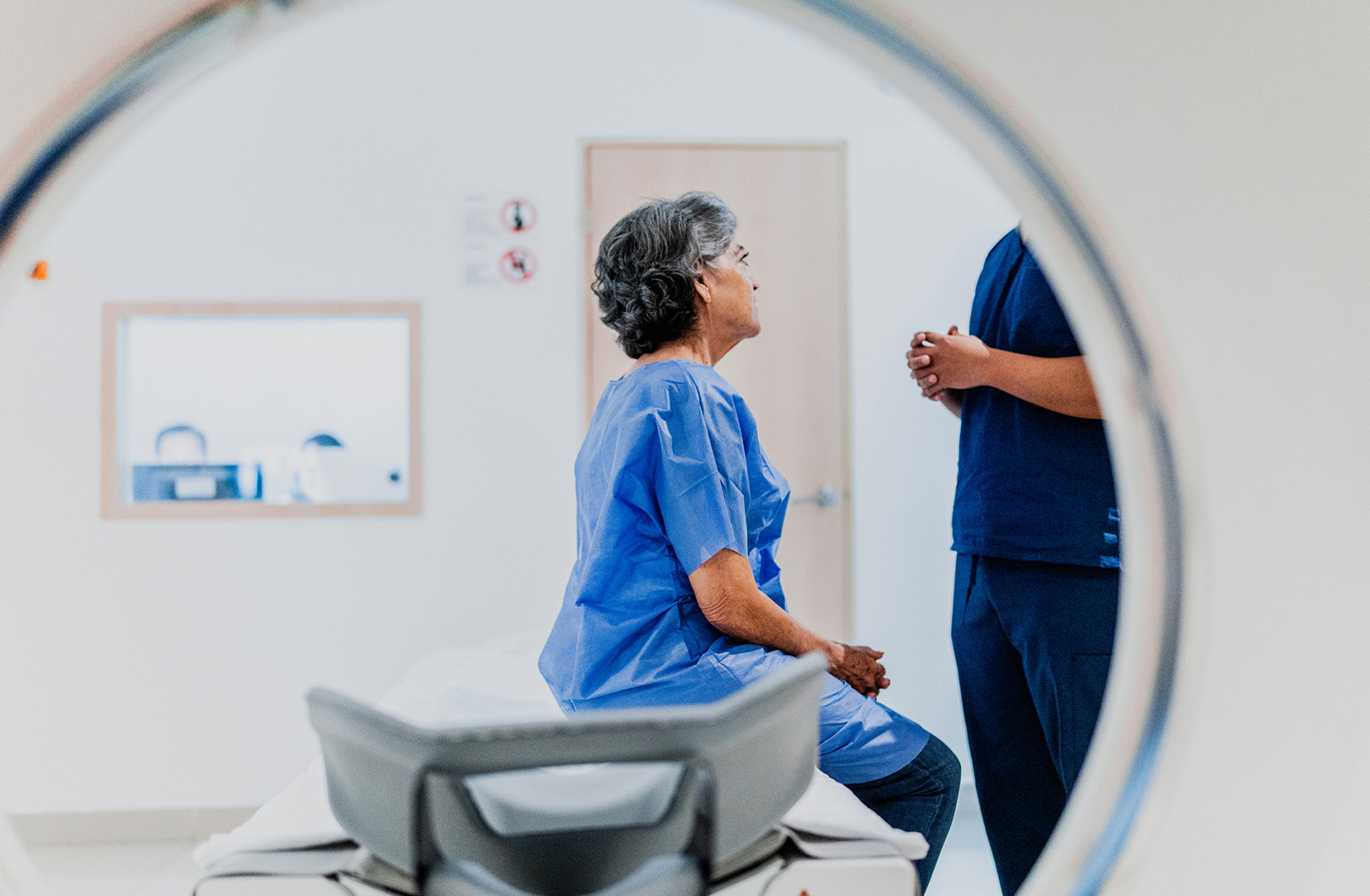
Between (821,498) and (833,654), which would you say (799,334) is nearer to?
(821,498)

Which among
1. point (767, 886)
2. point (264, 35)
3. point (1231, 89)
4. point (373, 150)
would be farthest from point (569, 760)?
point (373, 150)

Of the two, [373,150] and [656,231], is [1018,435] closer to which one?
[656,231]

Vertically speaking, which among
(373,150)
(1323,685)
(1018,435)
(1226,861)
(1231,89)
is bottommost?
(1226,861)

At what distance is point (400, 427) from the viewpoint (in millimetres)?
2525

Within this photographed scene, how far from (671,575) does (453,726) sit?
0.58 metres

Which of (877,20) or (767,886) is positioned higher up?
(877,20)

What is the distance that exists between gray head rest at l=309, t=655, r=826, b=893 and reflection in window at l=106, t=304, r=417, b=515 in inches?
73.0

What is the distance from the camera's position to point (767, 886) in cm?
85

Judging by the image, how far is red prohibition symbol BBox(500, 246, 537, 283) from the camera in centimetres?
246

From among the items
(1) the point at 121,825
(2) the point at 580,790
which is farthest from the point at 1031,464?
(1) the point at 121,825

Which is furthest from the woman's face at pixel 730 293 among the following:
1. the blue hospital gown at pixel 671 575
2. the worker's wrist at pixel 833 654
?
the worker's wrist at pixel 833 654

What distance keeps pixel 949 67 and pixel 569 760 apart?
61 cm

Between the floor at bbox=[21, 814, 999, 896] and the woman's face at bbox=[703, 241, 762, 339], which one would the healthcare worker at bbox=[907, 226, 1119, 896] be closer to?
the woman's face at bbox=[703, 241, 762, 339]

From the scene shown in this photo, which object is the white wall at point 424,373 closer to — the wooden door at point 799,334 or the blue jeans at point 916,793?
the wooden door at point 799,334
